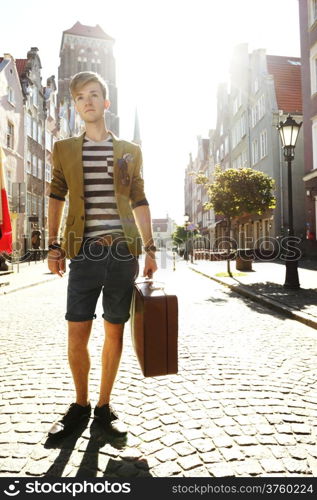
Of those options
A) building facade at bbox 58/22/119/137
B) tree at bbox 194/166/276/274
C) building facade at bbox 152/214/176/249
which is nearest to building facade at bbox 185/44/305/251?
tree at bbox 194/166/276/274

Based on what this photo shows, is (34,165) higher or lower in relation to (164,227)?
lower

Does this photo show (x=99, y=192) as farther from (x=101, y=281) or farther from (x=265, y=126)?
(x=265, y=126)

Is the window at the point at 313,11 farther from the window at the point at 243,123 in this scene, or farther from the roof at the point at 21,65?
the roof at the point at 21,65

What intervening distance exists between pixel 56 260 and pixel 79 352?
1.94ft

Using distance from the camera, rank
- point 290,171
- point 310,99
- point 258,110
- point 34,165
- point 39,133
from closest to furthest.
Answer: point 290,171, point 310,99, point 258,110, point 34,165, point 39,133

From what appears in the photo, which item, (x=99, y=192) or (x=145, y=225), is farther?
(x=145, y=225)

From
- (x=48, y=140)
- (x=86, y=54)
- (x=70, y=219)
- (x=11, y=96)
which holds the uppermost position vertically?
(x=86, y=54)

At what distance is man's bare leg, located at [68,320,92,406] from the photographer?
248 cm

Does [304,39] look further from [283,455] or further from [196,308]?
[283,455]

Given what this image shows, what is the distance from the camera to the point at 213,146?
50375 millimetres

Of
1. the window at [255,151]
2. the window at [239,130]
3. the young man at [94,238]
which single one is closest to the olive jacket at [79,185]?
the young man at [94,238]

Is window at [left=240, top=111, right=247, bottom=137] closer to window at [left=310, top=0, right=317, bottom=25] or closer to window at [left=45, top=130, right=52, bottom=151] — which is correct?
window at [left=310, top=0, right=317, bottom=25]

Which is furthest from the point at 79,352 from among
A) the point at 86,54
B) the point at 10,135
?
the point at 86,54

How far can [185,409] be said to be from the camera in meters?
2.81
